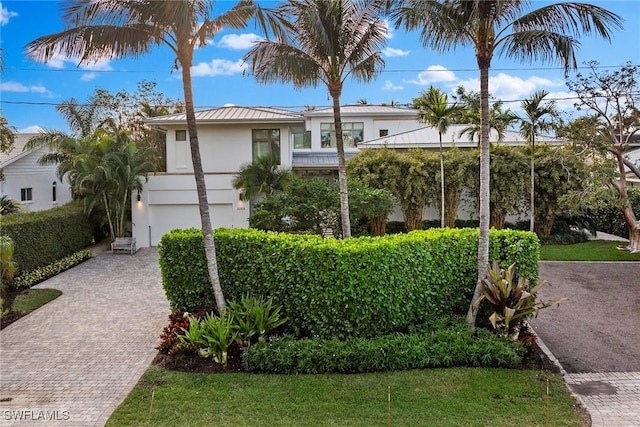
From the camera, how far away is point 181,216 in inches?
728

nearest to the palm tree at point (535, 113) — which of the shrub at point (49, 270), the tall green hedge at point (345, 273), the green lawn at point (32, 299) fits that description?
the tall green hedge at point (345, 273)

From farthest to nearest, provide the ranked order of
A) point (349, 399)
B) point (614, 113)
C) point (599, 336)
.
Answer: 1. point (614, 113)
2. point (599, 336)
3. point (349, 399)

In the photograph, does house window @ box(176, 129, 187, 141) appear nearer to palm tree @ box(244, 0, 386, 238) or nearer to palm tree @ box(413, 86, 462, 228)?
palm tree @ box(413, 86, 462, 228)

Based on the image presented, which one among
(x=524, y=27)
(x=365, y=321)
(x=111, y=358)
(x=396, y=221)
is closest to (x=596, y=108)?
(x=396, y=221)

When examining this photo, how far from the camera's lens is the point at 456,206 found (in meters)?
19.3

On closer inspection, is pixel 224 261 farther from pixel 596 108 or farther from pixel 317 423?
pixel 596 108

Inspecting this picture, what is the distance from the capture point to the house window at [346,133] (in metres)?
26.6

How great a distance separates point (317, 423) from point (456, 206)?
15709mm

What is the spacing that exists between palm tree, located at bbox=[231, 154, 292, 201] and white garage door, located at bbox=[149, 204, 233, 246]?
211 cm

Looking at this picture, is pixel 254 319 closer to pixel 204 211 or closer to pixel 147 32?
pixel 204 211

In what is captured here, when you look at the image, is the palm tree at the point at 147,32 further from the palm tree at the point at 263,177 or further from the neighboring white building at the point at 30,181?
the neighboring white building at the point at 30,181

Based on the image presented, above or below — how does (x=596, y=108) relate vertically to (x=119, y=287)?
above

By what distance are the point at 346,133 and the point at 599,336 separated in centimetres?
2031

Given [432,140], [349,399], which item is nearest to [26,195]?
[432,140]
